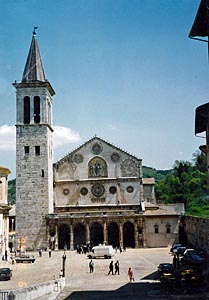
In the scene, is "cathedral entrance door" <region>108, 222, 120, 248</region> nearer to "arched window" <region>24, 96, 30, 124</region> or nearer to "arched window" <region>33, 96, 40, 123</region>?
"arched window" <region>33, 96, 40, 123</region>

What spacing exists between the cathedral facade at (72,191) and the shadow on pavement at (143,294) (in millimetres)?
27537

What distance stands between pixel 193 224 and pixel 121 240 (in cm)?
964

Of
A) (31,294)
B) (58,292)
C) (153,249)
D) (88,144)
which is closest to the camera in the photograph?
(31,294)

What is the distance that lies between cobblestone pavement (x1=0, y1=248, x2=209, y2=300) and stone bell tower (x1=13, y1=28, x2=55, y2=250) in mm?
4710

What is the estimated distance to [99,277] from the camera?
27500 millimetres

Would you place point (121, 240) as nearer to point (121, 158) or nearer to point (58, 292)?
point (121, 158)

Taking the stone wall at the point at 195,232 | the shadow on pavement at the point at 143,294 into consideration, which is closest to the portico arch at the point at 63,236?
the stone wall at the point at 195,232

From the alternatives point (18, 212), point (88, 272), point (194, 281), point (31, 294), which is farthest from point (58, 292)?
point (18, 212)

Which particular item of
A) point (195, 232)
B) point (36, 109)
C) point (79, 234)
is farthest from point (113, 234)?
point (36, 109)

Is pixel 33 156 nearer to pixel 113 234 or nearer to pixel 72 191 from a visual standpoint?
pixel 72 191

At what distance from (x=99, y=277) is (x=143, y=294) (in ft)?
28.3

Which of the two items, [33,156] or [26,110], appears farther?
[26,110]

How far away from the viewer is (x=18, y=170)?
50750 millimetres

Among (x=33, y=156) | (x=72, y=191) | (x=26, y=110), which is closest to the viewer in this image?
(x=33, y=156)
